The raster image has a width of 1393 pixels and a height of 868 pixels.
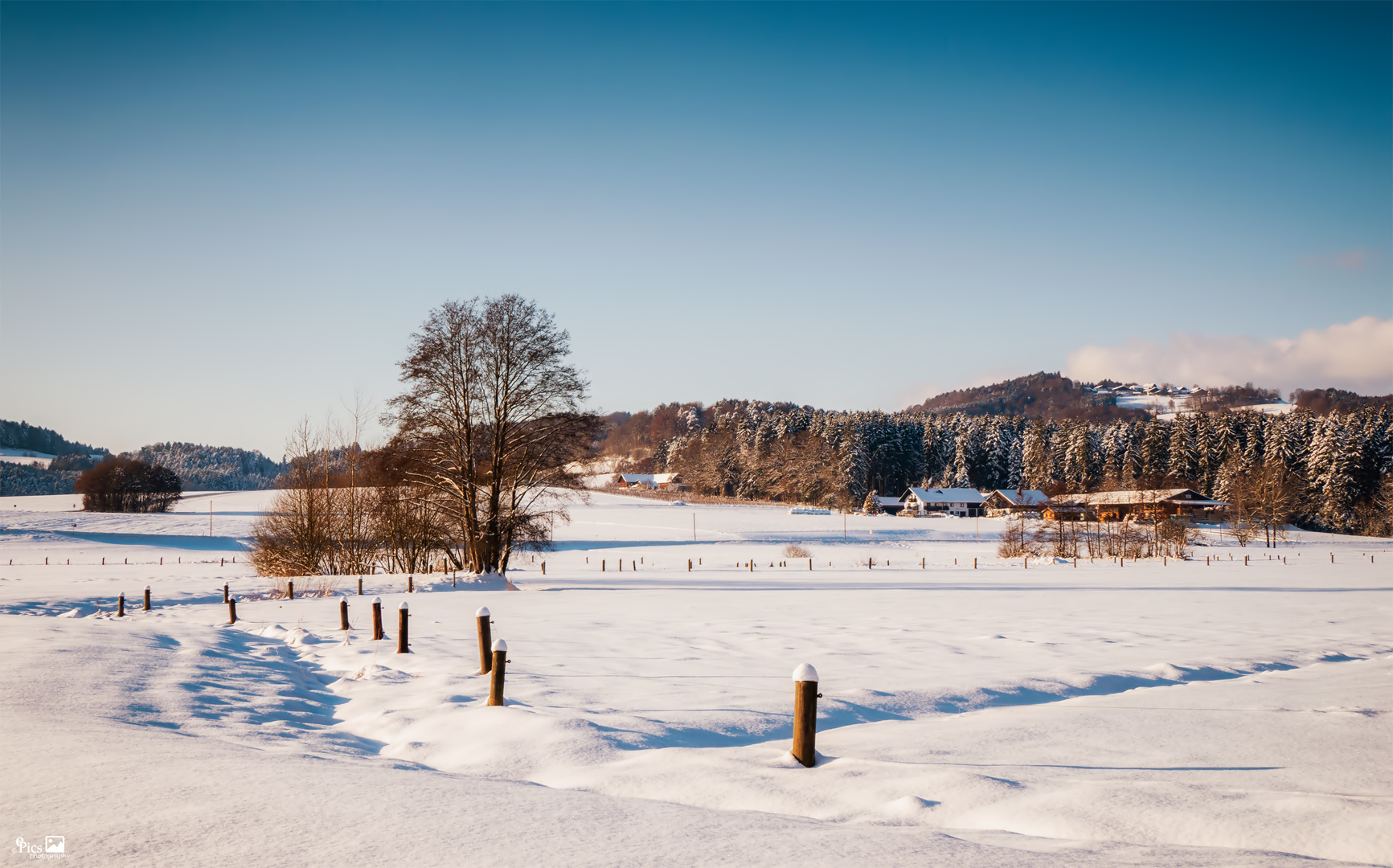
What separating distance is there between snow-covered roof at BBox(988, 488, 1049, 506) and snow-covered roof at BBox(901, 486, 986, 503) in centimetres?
347

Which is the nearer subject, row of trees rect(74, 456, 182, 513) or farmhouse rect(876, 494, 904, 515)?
row of trees rect(74, 456, 182, 513)

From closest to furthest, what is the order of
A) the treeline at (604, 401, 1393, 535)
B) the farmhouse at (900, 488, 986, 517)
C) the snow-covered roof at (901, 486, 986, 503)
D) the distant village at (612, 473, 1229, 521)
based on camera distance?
the distant village at (612, 473, 1229, 521), the treeline at (604, 401, 1393, 535), the snow-covered roof at (901, 486, 986, 503), the farmhouse at (900, 488, 986, 517)

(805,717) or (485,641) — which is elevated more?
(805,717)

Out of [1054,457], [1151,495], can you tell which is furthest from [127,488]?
[1054,457]

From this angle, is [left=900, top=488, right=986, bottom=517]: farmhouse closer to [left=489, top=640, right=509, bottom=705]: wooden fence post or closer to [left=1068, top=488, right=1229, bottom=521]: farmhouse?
[left=1068, top=488, right=1229, bottom=521]: farmhouse

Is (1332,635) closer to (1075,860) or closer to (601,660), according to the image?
(601,660)

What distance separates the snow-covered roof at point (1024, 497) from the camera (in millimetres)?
105188

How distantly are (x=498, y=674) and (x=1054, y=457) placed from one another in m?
123

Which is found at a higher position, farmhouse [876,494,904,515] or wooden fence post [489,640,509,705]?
wooden fence post [489,640,509,705]

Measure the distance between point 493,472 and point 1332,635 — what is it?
Result: 25.5 meters

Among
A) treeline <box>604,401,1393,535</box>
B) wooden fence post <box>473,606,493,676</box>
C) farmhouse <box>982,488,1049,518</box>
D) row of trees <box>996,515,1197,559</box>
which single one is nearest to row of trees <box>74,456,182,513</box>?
treeline <box>604,401,1393,535</box>

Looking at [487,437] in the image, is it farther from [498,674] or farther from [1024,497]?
[1024,497]

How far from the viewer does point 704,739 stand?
297 inches

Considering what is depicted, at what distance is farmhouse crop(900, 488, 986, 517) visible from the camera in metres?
109
